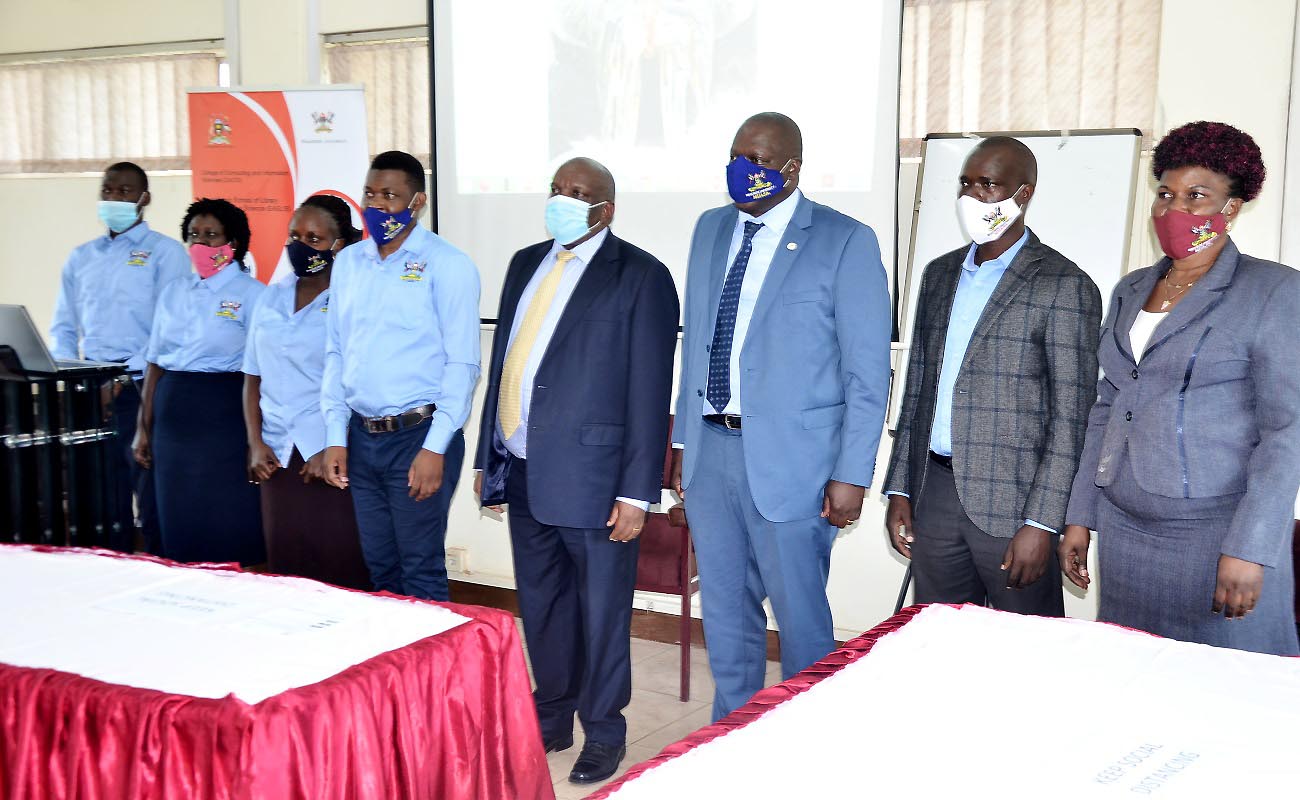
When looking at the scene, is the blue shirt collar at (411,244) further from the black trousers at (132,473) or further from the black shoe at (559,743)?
the black trousers at (132,473)

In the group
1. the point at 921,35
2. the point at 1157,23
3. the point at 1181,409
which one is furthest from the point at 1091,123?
the point at 1181,409

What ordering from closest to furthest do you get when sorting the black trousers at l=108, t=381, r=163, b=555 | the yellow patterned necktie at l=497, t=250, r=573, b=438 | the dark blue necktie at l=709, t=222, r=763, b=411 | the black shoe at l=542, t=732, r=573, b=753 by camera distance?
1. the dark blue necktie at l=709, t=222, r=763, b=411
2. the yellow patterned necktie at l=497, t=250, r=573, b=438
3. the black shoe at l=542, t=732, r=573, b=753
4. the black trousers at l=108, t=381, r=163, b=555

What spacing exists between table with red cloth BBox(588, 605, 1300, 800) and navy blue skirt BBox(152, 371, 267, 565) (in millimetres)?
2786

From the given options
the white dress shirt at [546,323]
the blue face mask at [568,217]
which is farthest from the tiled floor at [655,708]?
the blue face mask at [568,217]

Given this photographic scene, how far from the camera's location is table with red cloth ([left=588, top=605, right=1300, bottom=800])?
123 centimetres

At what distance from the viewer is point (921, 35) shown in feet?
12.6

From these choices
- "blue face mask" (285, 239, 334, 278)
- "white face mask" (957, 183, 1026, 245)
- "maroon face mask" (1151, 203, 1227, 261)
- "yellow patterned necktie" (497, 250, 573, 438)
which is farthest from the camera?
"blue face mask" (285, 239, 334, 278)

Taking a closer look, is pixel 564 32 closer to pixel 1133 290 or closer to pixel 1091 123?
pixel 1091 123

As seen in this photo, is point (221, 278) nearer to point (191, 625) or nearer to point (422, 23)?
point (422, 23)

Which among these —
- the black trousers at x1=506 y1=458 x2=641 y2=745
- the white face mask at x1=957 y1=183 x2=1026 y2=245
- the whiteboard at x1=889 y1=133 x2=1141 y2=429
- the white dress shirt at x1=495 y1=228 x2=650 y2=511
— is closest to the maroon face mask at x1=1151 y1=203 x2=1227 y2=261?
the white face mask at x1=957 y1=183 x2=1026 y2=245

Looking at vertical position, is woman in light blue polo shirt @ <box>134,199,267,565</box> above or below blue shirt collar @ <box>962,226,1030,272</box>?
below

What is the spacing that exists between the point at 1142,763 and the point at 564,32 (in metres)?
3.70

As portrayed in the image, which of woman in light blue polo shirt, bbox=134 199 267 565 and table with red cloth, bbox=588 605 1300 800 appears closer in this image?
table with red cloth, bbox=588 605 1300 800

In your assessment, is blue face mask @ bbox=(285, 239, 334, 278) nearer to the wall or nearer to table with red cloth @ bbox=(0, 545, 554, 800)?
the wall
